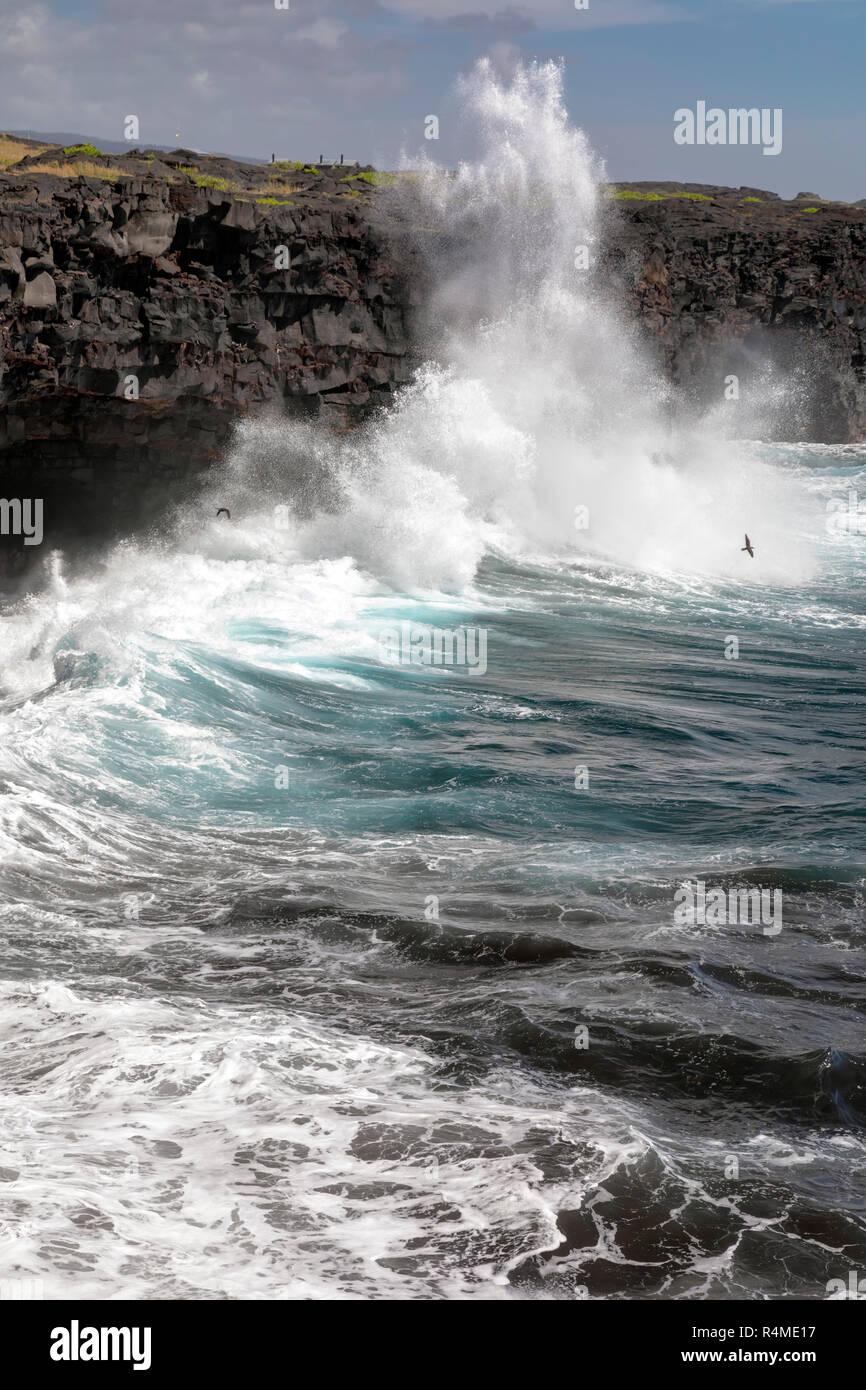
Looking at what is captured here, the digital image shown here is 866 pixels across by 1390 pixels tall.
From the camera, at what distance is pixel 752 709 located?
47.4ft

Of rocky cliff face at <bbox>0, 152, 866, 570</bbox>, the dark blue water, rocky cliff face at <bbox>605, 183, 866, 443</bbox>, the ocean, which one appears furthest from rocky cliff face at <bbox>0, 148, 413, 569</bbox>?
rocky cliff face at <bbox>605, 183, 866, 443</bbox>

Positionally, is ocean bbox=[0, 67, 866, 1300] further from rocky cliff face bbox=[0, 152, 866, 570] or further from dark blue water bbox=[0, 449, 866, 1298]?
rocky cliff face bbox=[0, 152, 866, 570]

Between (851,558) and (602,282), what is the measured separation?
439 inches

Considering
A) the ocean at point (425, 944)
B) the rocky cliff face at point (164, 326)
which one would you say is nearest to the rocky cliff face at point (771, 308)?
the rocky cliff face at point (164, 326)

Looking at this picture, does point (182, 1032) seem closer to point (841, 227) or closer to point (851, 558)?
point (851, 558)

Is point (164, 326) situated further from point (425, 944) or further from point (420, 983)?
point (420, 983)

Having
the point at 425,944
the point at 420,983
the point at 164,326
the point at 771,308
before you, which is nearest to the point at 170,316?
the point at 164,326

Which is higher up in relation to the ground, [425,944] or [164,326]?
[164,326]

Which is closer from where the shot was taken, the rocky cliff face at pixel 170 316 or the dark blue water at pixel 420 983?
the dark blue water at pixel 420 983

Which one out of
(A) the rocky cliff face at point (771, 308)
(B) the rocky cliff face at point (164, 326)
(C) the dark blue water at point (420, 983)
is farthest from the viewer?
(A) the rocky cliff face at point (771, 308)

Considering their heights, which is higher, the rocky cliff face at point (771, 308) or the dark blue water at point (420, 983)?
the rocky cliff face at point (771, 308)

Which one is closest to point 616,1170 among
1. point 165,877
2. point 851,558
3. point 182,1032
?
point 182,1032

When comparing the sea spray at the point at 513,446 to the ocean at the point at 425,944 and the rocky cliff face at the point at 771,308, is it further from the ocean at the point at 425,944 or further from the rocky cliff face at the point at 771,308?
the rocky cliff face at the point at 771,308

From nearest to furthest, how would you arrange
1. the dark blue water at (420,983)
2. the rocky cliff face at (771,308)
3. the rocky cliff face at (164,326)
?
the dark blue water at (420,983) → the rocky cliff face at (164,326) → the rocky cliff face at (771,308)
